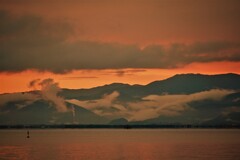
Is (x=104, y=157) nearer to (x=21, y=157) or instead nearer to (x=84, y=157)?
(x=84, y=157)

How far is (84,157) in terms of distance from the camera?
98312mm

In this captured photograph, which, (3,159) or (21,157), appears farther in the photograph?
(21,157)

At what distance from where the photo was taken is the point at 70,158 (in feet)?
319

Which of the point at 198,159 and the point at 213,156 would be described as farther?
the point at 213,156

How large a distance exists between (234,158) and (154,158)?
13.4 m

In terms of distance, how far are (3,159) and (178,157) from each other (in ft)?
94.3

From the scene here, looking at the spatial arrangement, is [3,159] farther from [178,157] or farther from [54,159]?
[178,157]

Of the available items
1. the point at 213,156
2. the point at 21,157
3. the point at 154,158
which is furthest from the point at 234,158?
the point at 21,157

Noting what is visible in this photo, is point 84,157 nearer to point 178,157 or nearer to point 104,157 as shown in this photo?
point 104,157

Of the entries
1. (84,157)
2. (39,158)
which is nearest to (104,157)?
(84,157)

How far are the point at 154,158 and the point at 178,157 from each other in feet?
13.2

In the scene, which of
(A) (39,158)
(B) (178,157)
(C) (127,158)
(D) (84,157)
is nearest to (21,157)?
(A) (39,158)

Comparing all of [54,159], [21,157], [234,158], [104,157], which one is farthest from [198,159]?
[21,157]

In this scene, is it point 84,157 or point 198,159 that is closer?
point 198,159
